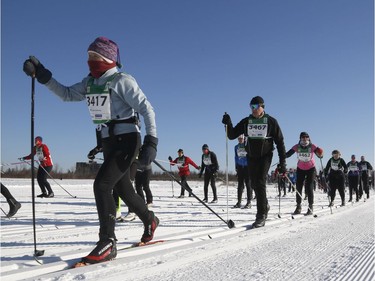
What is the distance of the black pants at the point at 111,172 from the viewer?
10.1 feet

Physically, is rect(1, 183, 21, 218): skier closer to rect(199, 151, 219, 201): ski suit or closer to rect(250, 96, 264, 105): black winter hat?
rect(250, 96, 264, 105): black winter hat

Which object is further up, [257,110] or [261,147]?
[257,110]

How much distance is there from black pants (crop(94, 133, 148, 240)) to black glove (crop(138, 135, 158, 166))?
120 mm

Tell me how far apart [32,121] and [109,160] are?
80 cm

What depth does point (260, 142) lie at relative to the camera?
5699 millimetres

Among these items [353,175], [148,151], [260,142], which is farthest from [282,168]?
[353,175]

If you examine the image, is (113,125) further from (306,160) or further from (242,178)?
(242,178)

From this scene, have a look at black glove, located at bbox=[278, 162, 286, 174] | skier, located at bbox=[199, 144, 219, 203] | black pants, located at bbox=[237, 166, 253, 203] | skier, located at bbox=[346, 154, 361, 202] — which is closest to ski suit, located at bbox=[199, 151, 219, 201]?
skier, located at bbox=[199, 144, 219, 203]

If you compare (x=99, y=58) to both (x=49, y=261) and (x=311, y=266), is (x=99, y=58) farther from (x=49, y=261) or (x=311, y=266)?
(x=311, y=266)

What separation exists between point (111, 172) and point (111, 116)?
0.48 m

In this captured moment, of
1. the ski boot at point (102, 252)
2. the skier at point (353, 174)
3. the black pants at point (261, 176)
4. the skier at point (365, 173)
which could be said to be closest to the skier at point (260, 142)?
the black pants at point (261, 176)

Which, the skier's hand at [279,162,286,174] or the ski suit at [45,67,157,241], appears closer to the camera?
the ski suit at [45,67,157,241]

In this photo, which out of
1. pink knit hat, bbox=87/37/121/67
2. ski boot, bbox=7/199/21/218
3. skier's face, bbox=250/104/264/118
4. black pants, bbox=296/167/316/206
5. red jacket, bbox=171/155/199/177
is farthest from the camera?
red jacket, bbox=171/155/199/177

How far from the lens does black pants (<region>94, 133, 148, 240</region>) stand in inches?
121
